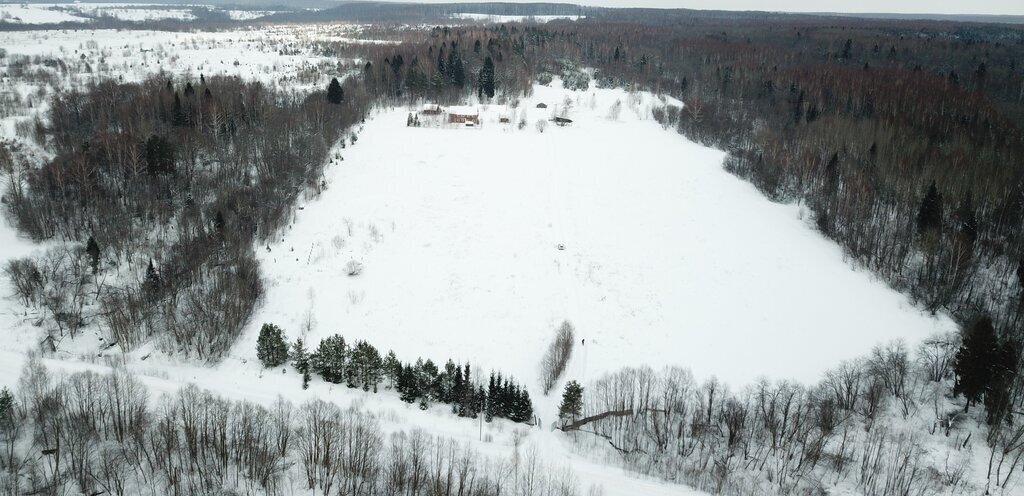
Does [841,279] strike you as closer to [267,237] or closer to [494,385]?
[494,385]

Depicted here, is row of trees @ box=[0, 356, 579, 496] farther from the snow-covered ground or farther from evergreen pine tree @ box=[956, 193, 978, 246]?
evergreen pine tree @ box=[956, 193, 978, 246]

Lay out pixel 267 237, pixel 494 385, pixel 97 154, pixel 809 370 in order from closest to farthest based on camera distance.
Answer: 1. pixel 494 385
2. pixel 809 370
3. pixel 267 237
4. pixel 97 154

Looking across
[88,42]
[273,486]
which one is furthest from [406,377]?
Result: [88,42]

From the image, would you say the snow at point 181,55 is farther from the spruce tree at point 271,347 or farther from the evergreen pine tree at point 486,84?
the spruce tree at point 271,347

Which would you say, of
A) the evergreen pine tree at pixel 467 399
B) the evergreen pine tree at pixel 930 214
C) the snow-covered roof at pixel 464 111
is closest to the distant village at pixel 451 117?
the snow-covered roof at pixel 464 111

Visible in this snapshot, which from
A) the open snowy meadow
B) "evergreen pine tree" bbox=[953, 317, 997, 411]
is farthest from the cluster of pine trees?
"evergreen pine tree" bbox=[953, 317, 997, 411]

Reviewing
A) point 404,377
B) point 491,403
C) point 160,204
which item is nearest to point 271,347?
point 404,377
